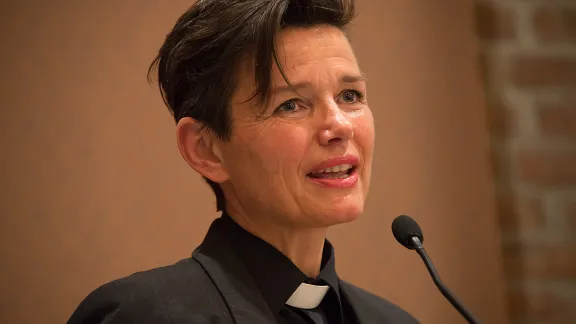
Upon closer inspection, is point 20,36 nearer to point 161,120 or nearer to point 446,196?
point 161,120

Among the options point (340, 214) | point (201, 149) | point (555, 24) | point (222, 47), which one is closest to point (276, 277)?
point (340, 214)

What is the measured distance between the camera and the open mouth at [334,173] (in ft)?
3.93

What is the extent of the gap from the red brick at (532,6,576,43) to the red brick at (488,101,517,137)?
0.21 meters

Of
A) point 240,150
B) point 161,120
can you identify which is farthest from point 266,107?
point 161,120

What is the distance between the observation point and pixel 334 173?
1209mm

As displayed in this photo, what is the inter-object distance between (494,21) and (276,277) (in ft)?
3.48

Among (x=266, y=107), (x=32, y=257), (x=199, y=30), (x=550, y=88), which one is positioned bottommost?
(x=32, y=257)

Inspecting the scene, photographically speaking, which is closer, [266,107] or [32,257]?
[266,107]

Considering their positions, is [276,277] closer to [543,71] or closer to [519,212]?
[519,212]

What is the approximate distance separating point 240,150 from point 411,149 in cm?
82

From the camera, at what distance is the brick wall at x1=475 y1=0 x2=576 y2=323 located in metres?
1.82

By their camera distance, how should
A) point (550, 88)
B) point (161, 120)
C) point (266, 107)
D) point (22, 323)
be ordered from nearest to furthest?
1. point (266, 107)
2. point (22, 323)
3. point (161, 120)
4. point (550, 88)

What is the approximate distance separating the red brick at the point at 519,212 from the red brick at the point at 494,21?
431 millimetres

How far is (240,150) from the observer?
3.97ft
